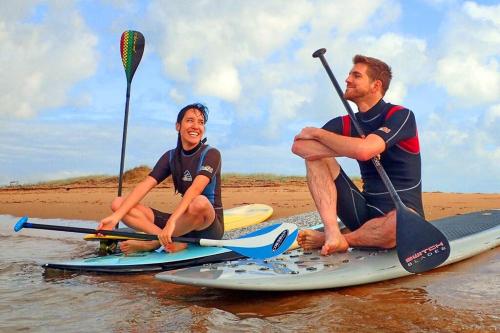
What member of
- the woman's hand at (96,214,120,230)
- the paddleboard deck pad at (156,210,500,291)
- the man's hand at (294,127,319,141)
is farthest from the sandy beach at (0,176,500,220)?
the woman's hand at (96,214,120,230)

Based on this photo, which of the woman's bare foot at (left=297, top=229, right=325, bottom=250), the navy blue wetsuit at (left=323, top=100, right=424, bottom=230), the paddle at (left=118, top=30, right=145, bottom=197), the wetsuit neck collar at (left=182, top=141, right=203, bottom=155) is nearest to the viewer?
the navy blue wetsuit at (left=323, top=100, right=424, bottom=230)

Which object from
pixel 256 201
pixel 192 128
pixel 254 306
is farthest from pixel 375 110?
pixel 256 201

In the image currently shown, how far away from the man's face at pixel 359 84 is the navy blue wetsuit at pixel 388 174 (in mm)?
136

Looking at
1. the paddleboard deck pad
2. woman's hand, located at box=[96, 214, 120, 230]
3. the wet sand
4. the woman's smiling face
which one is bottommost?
the wet sand

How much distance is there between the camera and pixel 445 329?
2471mm

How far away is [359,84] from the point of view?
12.4ft

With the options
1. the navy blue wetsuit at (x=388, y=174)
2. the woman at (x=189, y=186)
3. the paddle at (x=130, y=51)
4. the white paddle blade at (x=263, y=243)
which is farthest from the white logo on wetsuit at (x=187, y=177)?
the paddle at (x=130, y=51)

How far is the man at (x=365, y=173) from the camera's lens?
3.68 meters

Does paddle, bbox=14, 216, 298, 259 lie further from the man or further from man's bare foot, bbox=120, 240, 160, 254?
man's bare foot, bbox=120, 240, 160, 254

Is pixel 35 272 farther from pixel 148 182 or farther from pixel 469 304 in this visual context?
pixel 469 304

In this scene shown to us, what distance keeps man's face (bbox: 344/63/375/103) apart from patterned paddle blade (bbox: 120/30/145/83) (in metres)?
3.55

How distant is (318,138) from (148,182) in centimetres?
173

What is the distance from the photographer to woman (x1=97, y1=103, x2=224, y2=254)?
4391 mm

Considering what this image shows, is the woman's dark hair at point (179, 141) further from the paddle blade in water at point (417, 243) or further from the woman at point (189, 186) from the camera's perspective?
the paddle blade in water at point (417, 243)
